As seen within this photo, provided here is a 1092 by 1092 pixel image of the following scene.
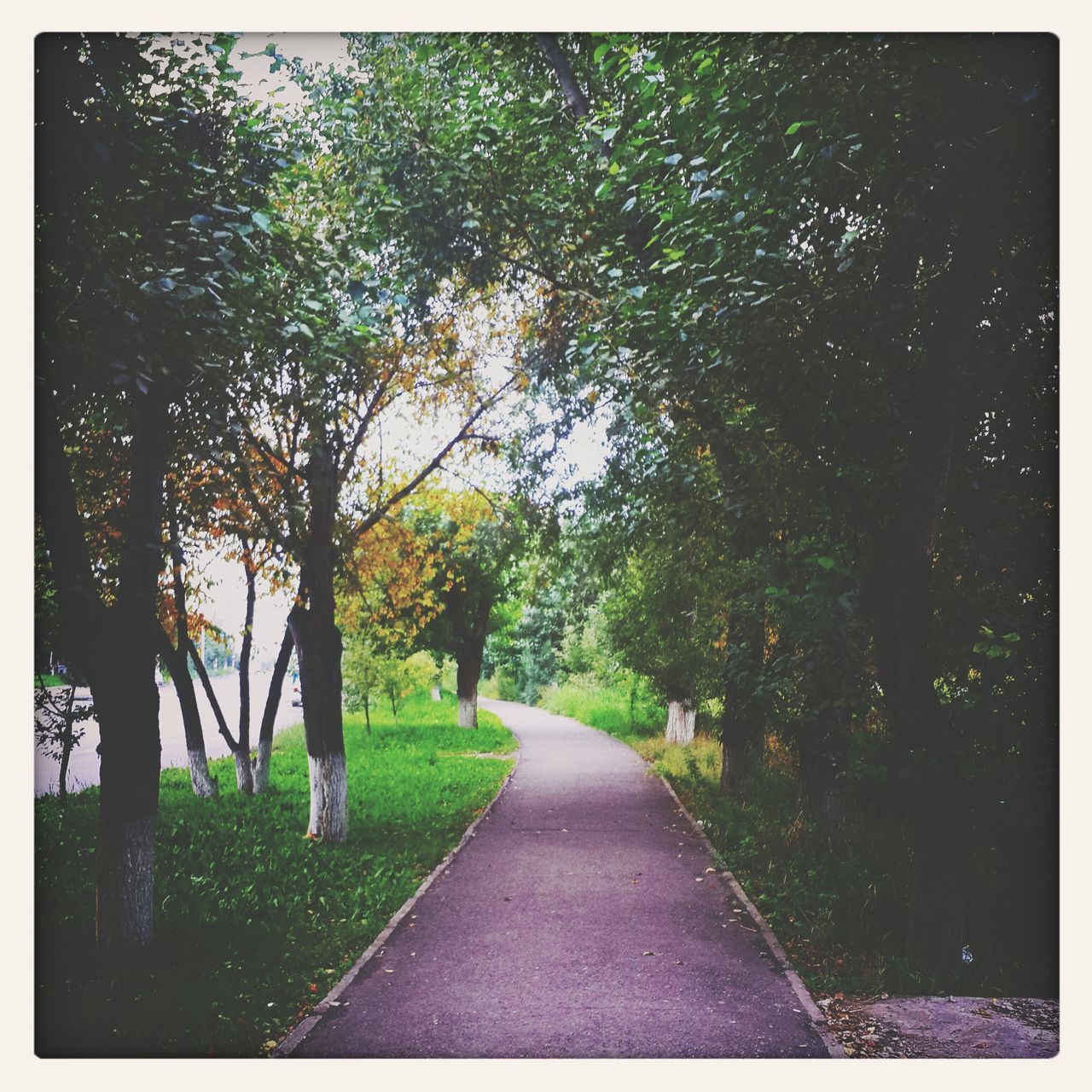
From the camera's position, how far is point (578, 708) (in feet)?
66.5

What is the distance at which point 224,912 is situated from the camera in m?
4.37

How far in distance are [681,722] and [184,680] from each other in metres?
Answer: 9.59

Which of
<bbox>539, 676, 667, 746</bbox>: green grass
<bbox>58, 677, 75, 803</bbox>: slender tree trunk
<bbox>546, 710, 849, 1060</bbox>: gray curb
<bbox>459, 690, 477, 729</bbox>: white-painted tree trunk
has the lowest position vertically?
<bbox>539, 676, 667, 746</bbox>: green grass

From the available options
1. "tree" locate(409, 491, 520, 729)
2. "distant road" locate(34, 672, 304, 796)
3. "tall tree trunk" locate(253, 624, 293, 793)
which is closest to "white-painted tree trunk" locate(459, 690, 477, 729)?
"tree" locate(409, 491, 520, 729)

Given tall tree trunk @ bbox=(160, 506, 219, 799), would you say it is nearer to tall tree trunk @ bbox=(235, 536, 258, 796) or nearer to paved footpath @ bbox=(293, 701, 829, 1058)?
tall tree trunk @ bbox=(235, 536, 258, 796)

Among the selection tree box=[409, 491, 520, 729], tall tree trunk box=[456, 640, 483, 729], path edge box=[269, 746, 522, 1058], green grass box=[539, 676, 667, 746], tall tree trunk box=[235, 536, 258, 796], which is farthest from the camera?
green grass box=[539, 676, 667, 746]

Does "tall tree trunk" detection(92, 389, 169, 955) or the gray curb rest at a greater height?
"tall tree trunk" detection(92, 389, 169, 955)

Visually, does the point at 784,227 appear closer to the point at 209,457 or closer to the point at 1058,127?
the point at 1058,127

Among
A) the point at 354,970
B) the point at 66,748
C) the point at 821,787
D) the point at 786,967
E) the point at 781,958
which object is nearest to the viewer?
the point at 66,748

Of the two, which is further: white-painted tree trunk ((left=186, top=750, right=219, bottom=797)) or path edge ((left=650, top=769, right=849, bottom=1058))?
white-painted tree trunk ((left=186, top=750, right=219, bottom=797))

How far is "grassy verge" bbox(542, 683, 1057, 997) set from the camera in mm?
3955

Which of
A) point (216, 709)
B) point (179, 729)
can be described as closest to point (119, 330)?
point (179, 729)

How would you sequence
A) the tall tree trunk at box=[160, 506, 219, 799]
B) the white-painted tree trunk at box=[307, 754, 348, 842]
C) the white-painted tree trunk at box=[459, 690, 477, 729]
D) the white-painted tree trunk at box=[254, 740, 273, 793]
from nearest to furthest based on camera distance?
the tall tree trunk at box=[160, 506, 219, 799] → the white-painted tree trunk at box=[307, 754, 348, 842] → the white-painted tree trunk at box=[254, 740, 273, 793] → the white-painted tree trunk at box=[459, 690, 477, 729]

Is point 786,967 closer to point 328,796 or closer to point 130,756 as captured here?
point 130,756
